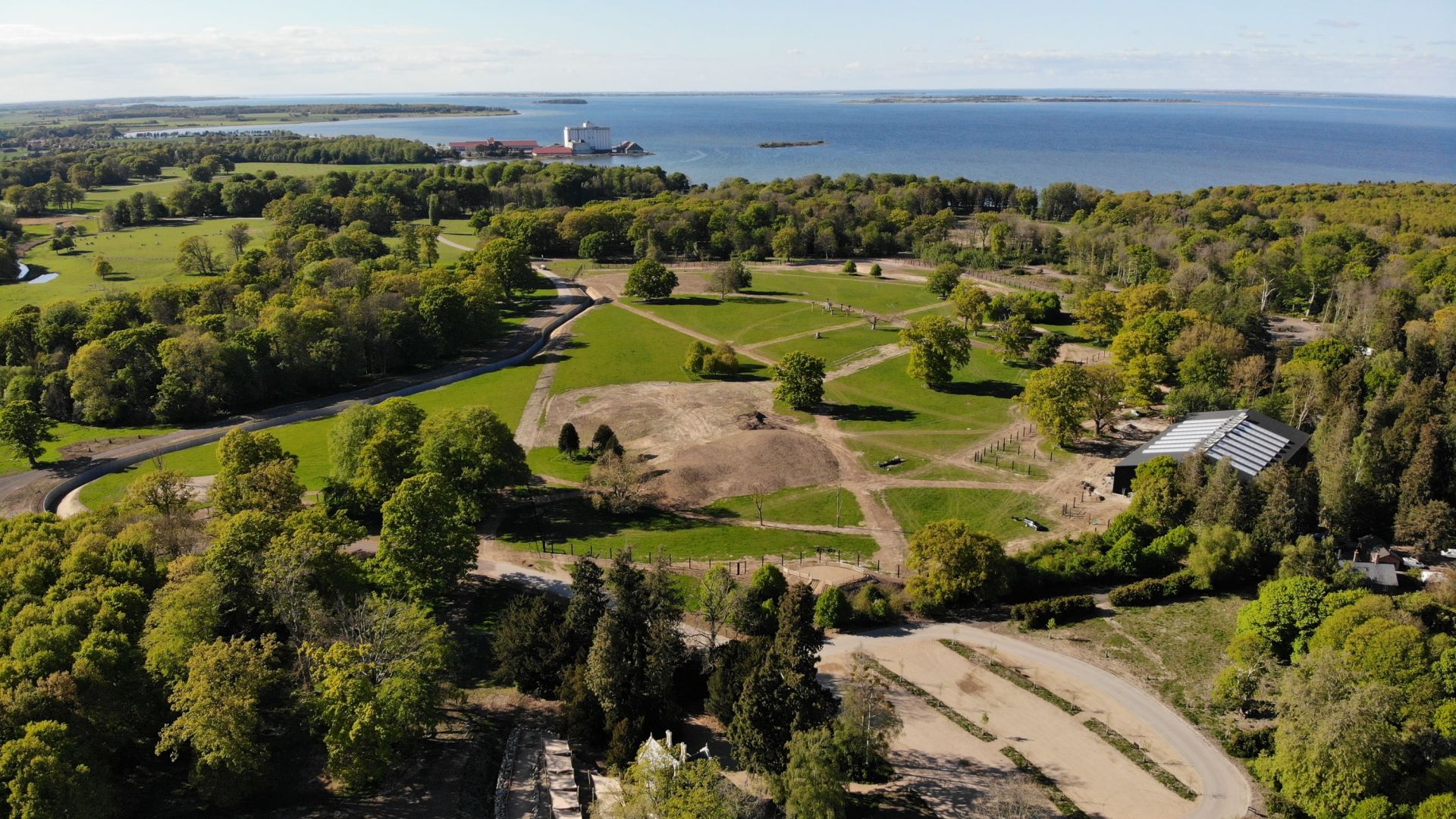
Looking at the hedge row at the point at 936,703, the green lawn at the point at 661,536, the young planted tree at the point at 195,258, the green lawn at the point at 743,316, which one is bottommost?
the hedge row at the point at 936,703

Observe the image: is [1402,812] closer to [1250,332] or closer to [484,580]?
[484,580]

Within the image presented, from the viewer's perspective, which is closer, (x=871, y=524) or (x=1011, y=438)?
(x=871, y=524)

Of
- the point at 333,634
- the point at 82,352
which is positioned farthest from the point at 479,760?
the point at 82,352

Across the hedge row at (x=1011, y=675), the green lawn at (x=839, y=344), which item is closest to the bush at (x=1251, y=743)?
the hedge row at (x=1011, y=675)

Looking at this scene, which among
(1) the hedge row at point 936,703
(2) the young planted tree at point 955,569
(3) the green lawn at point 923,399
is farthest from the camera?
(3) the green lawn at point 923,399

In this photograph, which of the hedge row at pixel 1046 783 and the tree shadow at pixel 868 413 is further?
the tree shadow at pixel 868 413

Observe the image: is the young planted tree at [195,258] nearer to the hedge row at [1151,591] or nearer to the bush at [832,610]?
the bush at [832,610]

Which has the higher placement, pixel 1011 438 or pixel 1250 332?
pixel 1250 332

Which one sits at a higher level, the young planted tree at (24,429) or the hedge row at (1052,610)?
the young planted tree at (24,429)

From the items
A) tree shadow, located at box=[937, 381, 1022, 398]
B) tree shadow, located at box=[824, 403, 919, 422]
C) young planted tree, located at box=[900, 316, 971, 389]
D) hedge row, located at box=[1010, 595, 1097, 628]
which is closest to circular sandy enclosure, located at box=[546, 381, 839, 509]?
tree shadow, located at box=[824, 403, 919, 422]
